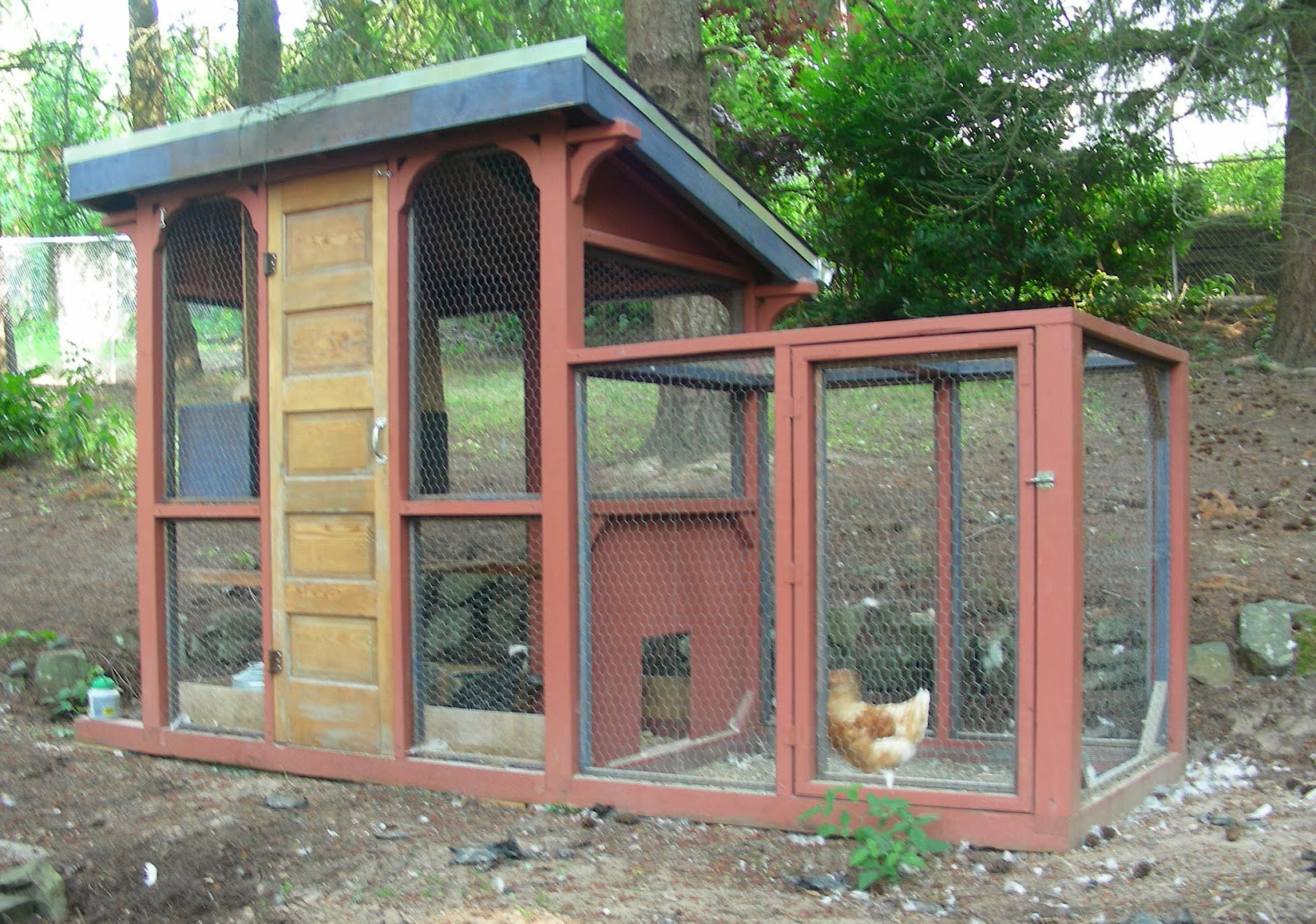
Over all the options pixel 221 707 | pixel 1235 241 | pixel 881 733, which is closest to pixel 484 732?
pixel 221 707

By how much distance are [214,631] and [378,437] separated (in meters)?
2.66

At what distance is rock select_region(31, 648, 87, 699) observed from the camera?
6.28 metres

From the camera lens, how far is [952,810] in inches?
143

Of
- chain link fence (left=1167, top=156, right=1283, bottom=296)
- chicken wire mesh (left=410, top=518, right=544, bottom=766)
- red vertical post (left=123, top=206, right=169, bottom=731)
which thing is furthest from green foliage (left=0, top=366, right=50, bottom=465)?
chain link fence (left=1167, top=156, right=1283, bottom=296)

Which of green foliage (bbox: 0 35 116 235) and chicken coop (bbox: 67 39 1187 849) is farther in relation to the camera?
green foliage (bbox: 0 35 116 235)

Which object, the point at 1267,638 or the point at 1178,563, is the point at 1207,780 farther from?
the point at 1267,638

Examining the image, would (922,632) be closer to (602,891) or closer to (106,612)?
(602,891)

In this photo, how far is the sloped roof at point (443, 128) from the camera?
4.11m

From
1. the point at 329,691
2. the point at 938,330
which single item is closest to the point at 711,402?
the point at 329,691

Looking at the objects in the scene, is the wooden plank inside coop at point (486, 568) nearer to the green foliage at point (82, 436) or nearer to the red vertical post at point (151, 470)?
the red vertical post at point (151, 470)

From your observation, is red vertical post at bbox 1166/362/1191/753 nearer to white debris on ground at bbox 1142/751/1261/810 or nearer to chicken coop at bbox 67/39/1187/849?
chicken coop at bbox 67/39/1187/849

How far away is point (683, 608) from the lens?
471 cm

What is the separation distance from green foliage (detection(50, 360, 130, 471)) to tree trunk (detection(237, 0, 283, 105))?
431 cm

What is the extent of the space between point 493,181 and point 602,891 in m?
2.80
